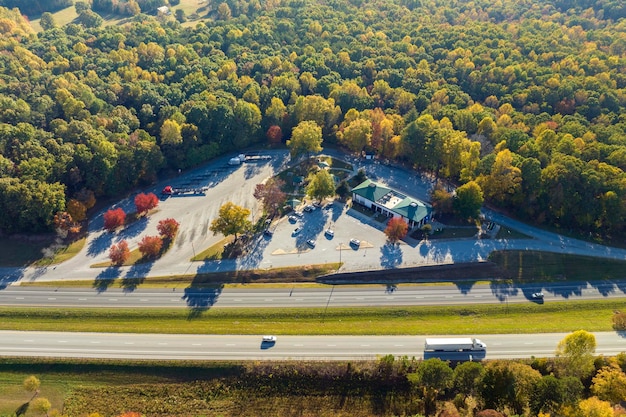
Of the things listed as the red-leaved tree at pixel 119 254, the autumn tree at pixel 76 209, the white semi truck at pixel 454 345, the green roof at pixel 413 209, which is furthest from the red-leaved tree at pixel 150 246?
the white semi truck at pixel 454 345

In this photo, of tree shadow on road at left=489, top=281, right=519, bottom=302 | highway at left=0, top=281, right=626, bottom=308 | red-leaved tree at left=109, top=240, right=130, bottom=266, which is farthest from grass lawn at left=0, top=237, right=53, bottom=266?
tree shadow on road at left=489, top=281, right=519, bottom=302

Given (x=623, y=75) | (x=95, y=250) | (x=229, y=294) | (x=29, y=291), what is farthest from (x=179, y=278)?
(x=623, y=75)

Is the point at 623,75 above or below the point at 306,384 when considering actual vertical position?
above

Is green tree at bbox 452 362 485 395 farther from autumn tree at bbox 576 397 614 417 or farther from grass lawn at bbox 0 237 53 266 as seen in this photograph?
grass lawn at bbox 0 237 53 266

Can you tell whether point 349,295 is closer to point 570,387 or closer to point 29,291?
point 570,387

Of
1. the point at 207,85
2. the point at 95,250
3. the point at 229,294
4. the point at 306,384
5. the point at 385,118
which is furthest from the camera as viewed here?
the point at 207,85

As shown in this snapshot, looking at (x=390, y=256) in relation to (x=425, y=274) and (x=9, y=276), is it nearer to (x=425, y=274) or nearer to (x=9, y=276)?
(x=425, y=274)
